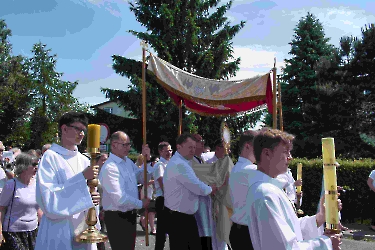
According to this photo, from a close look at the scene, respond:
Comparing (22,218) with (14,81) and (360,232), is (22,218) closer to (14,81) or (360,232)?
(360,232)

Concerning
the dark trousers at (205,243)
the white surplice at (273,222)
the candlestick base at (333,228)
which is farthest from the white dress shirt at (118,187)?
the candlestick base at (333,228)

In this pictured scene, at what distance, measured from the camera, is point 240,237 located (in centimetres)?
411

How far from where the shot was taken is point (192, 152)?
562 cm

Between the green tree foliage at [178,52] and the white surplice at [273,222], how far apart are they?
17.3 meters


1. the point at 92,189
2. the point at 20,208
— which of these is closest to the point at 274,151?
the point at 92,189

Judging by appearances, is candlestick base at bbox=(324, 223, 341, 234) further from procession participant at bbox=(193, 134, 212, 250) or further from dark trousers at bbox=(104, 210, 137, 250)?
procession participant at bbox=(193, 134, 212, 250)

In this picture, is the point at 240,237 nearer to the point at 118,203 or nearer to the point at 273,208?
the point at 118,203

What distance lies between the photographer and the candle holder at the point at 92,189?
10.0 ft

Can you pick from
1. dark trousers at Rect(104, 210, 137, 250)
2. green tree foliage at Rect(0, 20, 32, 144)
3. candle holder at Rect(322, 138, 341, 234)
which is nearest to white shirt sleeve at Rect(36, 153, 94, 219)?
dark trousers at Rect(104, 210, 137, 250)

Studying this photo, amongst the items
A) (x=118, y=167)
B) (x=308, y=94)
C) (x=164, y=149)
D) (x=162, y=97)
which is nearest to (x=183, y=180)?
(x=118, y=167)

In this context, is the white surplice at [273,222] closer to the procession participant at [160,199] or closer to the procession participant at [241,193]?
the procession participant at [241,193]

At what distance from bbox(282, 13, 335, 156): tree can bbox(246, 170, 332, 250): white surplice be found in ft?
77.1

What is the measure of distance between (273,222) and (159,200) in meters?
5.23

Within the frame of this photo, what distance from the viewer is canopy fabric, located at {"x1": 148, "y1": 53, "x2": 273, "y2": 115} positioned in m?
6.15
